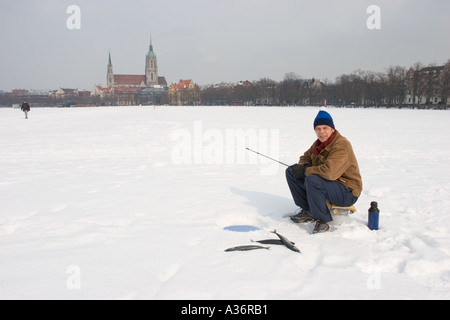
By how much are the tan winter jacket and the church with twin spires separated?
179474mm

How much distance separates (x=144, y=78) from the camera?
18550 cm

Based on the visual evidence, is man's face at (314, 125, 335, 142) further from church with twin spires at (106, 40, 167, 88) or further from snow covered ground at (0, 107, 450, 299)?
church with twin spires at (106, 40, 167, 88)

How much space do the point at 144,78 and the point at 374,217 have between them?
19281cm

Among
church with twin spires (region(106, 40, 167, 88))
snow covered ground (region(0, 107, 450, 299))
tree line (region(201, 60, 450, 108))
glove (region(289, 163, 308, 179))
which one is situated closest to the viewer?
snow covered ground (region(0, 107, 450, 299))

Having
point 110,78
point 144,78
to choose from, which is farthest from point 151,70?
point 110,78

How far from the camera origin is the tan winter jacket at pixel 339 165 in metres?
3.72

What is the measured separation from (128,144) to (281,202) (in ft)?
27.6

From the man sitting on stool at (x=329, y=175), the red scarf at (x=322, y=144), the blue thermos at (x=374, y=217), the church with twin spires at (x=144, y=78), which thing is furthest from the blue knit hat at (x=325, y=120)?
the church with twin spires at (x=144, y=78)

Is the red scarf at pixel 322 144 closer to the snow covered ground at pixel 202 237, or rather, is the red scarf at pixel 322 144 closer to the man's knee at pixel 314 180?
the man's knee at pixel 314 180

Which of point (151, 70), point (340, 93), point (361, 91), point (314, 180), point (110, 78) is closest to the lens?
point (314, 180)

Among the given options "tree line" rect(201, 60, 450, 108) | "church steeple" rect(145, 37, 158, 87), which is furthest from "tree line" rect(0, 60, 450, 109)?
"church steeple" rect(145, 37, 158, 87)

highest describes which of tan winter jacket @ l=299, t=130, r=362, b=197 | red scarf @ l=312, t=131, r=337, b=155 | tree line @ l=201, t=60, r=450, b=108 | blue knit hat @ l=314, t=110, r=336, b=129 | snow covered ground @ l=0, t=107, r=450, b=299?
tree line @ l=201, t=60, r=450, b=108

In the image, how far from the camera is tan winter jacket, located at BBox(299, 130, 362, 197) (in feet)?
12.2

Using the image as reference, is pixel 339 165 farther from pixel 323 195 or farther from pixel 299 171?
pixel 299 171
